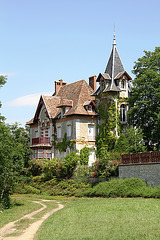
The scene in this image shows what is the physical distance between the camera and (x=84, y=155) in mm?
43281

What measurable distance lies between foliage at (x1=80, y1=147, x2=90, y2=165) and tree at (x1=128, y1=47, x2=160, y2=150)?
611 centimetres

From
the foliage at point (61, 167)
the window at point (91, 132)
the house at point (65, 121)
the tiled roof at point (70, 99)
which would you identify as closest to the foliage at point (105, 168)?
the foliage at point (61, 167)

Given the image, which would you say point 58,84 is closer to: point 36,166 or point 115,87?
point 115,87

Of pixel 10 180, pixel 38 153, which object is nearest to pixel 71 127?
pixel 38 153

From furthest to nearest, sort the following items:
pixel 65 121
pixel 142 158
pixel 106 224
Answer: pixel 65 121 < pixel 142 158 < pixel 106 224

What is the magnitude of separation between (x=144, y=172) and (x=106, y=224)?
47.4ft

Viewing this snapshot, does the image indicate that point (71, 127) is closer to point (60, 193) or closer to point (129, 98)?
point (129, 98)

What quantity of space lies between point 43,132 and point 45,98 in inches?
182

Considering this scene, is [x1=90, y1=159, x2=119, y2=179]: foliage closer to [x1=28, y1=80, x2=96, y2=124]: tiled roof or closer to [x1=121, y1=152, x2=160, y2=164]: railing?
[x1=121, y1=152, x2=160, y2=164]: railing

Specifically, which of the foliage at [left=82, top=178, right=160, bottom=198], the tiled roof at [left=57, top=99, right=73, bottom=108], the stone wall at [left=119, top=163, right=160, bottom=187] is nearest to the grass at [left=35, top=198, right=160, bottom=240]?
the foliage at [left=82, top=178, right=160, bottom=198]

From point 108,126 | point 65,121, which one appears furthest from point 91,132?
point 65,121

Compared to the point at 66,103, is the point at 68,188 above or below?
below

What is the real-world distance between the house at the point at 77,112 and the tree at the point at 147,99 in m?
2.53

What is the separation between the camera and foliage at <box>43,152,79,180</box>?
40.4 meters
